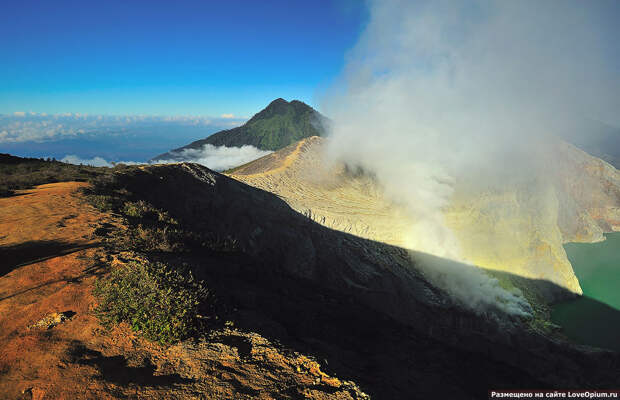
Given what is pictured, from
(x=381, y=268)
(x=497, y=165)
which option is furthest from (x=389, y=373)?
(x=497, y=165)

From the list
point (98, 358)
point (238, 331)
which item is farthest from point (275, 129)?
point (98, 358)

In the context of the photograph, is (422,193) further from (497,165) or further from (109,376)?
(109,376)

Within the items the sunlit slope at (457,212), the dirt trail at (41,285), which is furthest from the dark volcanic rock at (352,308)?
the sunlit slope at (457,212)

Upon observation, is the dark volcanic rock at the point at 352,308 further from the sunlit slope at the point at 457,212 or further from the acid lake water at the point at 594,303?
the acid lake water at the point at 594,303

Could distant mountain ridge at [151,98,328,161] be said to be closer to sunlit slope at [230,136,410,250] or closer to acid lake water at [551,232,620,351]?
sunlit slope at [230,136,410,250]

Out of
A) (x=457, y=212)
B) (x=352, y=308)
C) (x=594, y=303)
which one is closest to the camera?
(x=352, y=308)

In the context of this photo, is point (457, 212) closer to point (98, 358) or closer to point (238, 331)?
point (238, 331)
